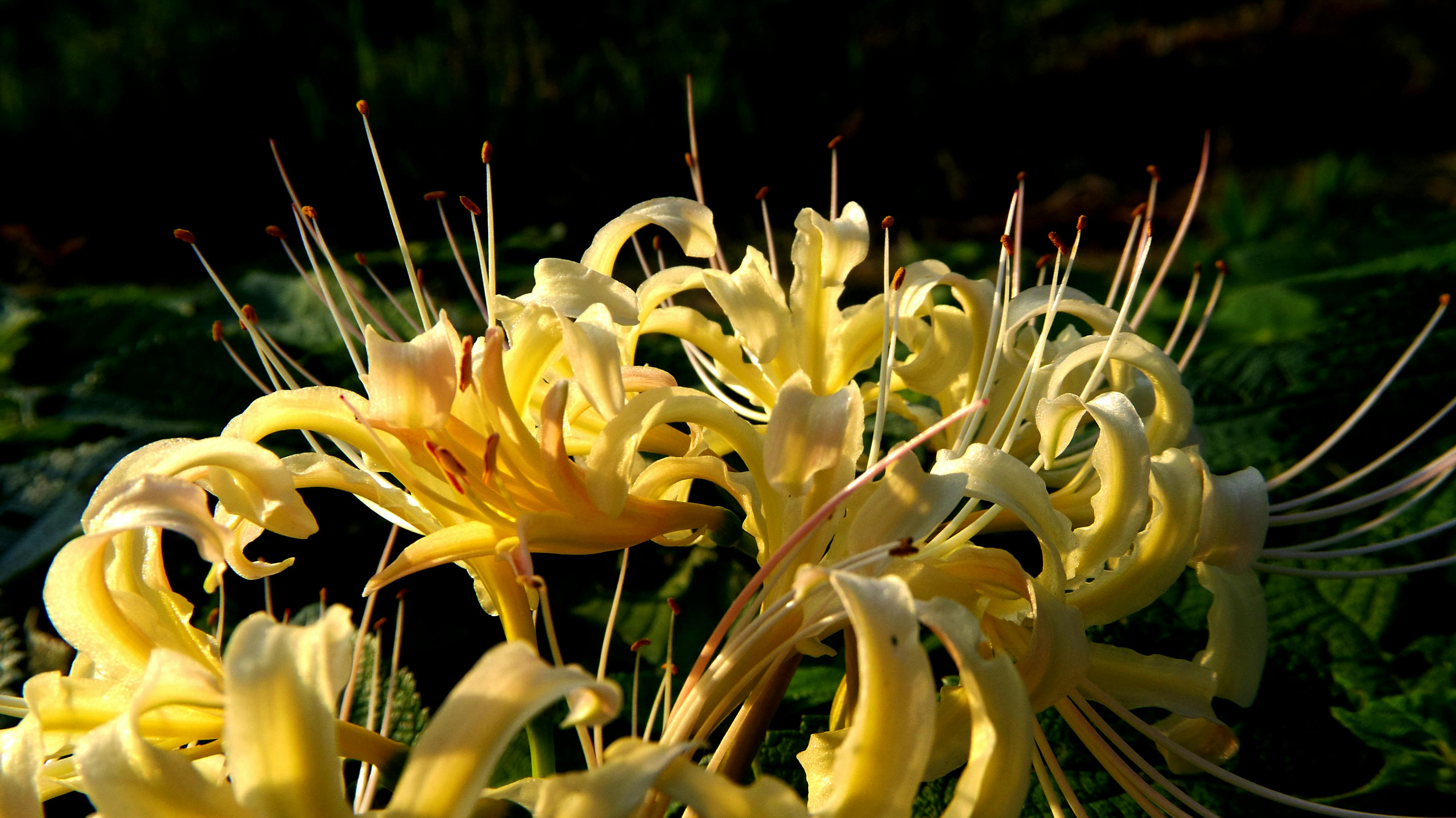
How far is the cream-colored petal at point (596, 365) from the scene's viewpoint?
27.5 inches

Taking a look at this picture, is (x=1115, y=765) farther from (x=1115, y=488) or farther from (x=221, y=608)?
(x=221, y=608)

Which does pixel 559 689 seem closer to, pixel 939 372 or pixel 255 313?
pixel 939 372

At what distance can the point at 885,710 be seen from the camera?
0.56 m

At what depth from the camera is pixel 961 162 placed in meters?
5.60

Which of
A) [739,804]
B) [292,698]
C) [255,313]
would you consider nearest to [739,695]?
[739,804]

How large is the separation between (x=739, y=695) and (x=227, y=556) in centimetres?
31

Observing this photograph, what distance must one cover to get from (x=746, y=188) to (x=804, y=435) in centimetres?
433

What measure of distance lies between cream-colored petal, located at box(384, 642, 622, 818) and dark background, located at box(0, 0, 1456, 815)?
0.40 m

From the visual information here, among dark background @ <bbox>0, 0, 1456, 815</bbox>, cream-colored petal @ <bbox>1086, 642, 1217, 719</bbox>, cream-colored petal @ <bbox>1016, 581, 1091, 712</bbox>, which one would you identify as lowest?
dark background @ <bbox>0, 0, 1456, 815</bbox>

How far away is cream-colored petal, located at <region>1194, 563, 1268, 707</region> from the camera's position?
77 centimetres

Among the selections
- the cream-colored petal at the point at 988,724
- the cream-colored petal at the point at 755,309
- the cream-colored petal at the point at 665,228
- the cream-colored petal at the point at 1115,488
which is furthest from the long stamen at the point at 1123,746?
the cream-colored petal at the point at 665,228

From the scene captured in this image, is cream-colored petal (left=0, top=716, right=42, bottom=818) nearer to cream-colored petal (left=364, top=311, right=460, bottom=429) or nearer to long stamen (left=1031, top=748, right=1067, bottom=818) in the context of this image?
cream-colored petal (left=364, top=311, right=460, bottom=429)

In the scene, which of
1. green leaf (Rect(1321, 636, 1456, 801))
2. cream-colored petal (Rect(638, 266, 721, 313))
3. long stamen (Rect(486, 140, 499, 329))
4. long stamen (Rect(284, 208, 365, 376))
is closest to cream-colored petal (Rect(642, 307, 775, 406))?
cream-colored petal (Rect(638, 266, 721, 313))

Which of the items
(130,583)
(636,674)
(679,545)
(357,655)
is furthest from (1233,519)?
(130,583)
